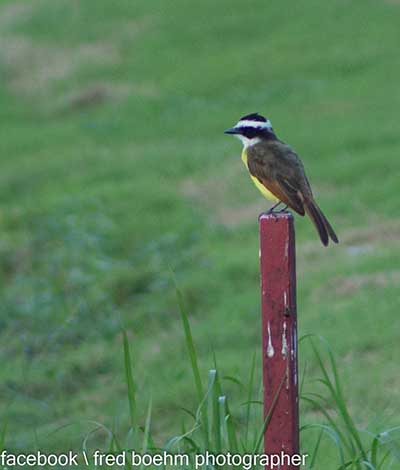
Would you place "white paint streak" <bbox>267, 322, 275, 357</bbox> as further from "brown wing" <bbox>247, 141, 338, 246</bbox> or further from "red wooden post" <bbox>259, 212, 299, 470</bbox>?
"brown wing" <bbox>247, 141, 338, 246</bbox>

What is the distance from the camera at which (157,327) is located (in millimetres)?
8867

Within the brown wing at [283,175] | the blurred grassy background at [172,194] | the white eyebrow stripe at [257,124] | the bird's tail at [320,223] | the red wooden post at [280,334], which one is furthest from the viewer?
the blurred grassy background at [172,194]

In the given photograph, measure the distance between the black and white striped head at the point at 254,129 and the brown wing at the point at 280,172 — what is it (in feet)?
0.32

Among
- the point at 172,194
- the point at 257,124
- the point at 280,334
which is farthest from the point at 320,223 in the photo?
the point at 172,194

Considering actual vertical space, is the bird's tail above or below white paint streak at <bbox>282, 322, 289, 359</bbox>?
above

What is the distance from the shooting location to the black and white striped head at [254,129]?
5242 millimetres

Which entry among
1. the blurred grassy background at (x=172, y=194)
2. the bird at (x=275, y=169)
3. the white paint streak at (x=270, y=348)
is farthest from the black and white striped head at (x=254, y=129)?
the white paint streak at (x=270, y=348)

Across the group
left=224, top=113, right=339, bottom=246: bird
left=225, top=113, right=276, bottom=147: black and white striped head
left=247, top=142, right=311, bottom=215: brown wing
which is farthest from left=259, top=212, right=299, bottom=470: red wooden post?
left=225, top=113, right=276, bottom=147: black and white striped head

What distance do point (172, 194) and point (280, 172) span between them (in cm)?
736

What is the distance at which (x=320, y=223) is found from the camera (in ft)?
15.5

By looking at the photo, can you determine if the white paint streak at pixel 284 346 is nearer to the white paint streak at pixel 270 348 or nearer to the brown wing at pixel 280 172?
the white paint streak at pixel 270 348

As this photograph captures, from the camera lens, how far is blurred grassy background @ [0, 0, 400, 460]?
306 inches

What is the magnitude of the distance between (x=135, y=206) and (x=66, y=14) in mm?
12809

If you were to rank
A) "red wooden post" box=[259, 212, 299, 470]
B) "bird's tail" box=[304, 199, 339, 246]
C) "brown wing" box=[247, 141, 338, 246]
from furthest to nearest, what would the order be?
"brown wing" box=[247, 141, 338, 246], "bird's tail" box=[304, 199, 339, 246], "red wooden post" box=[259, 212, 299, 470]
